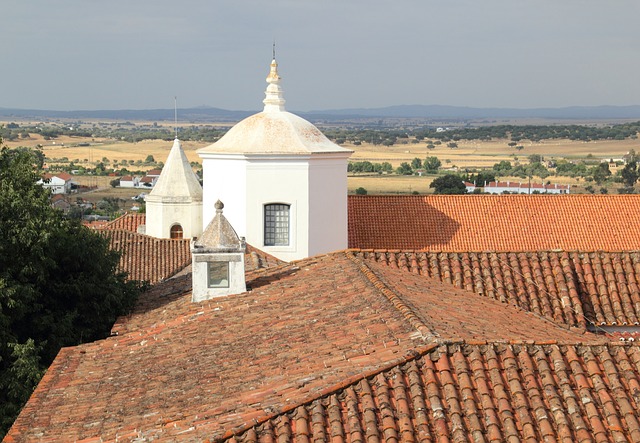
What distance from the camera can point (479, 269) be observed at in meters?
16.5

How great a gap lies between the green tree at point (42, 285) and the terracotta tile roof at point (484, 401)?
8.55 meters

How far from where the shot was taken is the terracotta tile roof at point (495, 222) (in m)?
30.4

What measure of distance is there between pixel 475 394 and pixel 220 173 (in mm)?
18943

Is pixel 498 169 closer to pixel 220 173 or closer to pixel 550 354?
pixel 220 173

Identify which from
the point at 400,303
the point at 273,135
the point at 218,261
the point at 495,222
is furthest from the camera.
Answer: the point at 495,222

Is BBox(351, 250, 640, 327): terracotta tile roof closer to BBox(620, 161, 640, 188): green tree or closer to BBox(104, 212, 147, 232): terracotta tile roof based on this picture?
BBox(104, 212, 147, 232): terracotta tile roof

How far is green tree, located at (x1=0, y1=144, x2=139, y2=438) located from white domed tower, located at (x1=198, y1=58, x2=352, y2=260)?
689 cm

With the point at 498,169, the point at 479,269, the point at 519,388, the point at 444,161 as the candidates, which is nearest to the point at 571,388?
the point at 519,388

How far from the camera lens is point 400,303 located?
41.8 feet

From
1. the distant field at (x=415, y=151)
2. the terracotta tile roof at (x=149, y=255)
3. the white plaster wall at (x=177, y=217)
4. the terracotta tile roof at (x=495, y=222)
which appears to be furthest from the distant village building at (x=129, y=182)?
the terracotta tile roof at (x=495, y=222)

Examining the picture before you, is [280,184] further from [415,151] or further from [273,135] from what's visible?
[415,151]

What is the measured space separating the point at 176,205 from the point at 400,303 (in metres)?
22.8

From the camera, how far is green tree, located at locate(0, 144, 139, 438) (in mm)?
17672

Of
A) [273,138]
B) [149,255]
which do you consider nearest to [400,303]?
[273,138]
